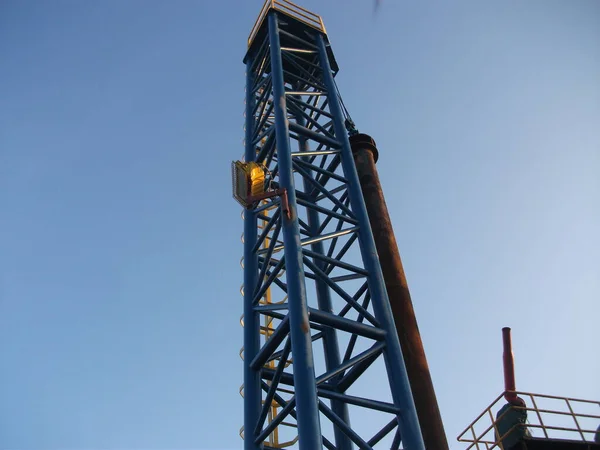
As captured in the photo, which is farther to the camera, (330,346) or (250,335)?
(330,346)

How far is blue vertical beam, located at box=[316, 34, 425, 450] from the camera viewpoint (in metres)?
7.62

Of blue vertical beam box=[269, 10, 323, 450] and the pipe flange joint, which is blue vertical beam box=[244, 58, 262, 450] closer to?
blue vertical beam box=[269, 10, 323, 450]

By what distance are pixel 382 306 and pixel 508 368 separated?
21.9ft

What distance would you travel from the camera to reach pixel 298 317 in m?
7.54

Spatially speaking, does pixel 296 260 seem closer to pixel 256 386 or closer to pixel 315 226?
pixel 256 386

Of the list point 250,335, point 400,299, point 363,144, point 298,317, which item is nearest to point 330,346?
point 250,335

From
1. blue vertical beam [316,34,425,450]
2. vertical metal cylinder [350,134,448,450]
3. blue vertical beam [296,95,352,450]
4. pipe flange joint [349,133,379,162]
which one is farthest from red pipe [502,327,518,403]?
pipe flange joint [349,133,379,162]

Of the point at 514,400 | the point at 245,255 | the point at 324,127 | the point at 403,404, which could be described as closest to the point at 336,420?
the point at 403,404

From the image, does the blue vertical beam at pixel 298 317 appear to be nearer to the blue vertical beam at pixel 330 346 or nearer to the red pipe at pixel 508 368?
the blue vertical beam at pixel 330 346

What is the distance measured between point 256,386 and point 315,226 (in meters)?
4.48

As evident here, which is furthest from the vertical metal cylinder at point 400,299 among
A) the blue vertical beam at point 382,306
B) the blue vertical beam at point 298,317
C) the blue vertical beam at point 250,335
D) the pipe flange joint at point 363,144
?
the blue vertical beam at point 298,317

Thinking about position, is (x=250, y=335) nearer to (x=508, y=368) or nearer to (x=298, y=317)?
(x=298, y=317)

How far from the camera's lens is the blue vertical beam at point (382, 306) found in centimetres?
762

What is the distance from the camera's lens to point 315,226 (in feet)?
40.0
